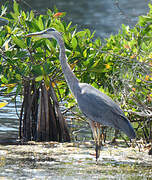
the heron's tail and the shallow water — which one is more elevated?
the heron's tail

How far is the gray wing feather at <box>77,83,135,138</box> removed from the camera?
17.2 feet

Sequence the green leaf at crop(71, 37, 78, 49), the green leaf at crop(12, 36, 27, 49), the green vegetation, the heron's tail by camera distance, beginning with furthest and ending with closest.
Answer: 1. the green leaf at crop(71, 37, 78, 49)
2. the green vegetation
3. the green leaf at crop(12, 36, 27, 49)
4. the heron's tail

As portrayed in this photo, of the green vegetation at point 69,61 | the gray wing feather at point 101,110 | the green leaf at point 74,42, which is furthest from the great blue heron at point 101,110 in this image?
the green leaf at point 74,42

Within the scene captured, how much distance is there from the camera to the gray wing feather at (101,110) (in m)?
5.24

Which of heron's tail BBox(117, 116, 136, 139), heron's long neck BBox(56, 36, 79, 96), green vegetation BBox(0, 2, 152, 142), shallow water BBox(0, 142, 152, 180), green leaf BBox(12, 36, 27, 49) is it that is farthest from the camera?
green vegetation BBox(0, 2, 152, 142)

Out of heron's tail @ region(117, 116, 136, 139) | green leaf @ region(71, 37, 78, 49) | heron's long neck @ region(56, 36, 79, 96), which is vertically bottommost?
heron's tail @ region(117, 116, 136, 139)

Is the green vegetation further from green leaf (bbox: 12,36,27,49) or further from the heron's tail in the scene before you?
the heron's tail

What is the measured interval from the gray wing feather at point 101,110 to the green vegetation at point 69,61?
71 cm

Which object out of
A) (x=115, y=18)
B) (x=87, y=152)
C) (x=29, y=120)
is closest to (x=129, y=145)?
(x=87, y=152)

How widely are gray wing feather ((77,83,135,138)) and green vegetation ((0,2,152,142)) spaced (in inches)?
28.0

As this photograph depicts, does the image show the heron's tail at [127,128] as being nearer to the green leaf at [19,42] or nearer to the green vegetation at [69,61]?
the green vegetation at [69,61]

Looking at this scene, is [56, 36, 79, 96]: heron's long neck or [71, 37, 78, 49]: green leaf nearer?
[56, 36, 79, 96]: heron's long neck

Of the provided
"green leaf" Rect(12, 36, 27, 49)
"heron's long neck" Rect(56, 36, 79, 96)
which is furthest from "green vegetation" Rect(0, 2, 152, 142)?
"heron's long neck" Rect(56, 36, 79, 96)

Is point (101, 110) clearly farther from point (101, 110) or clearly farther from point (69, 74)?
point (69, 74)
